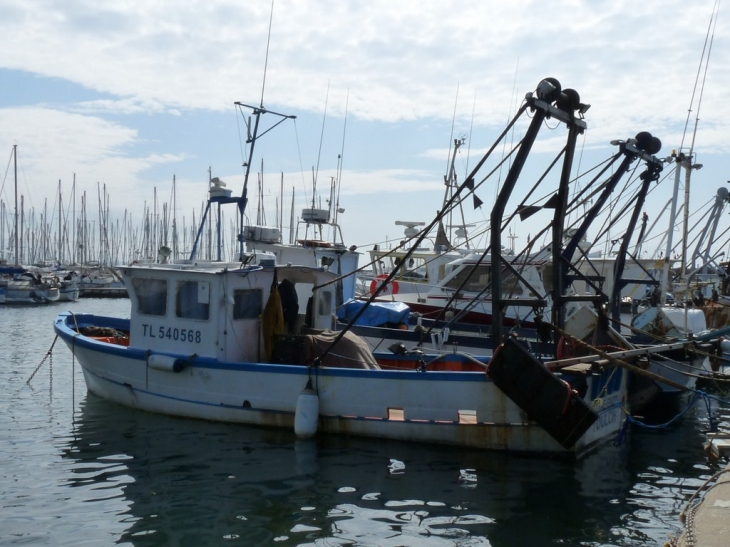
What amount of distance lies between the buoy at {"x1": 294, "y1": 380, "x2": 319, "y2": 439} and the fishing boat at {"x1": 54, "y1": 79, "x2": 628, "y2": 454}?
0.02 m

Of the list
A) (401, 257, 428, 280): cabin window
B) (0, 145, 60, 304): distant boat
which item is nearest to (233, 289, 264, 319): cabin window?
(401, 257, 428, 280): cabin window

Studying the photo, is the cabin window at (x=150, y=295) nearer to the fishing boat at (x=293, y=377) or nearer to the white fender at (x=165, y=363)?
the fishing boat at (x=293, y=377)

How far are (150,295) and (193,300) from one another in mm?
959

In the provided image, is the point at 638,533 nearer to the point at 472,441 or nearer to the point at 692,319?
the point at 472,441

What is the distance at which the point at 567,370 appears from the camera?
10.2 m

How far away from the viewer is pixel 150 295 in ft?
43.1

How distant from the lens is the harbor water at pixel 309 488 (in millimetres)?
8070

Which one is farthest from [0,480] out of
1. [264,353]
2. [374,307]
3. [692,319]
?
[692,319]

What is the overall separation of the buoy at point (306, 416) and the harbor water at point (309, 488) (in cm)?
21

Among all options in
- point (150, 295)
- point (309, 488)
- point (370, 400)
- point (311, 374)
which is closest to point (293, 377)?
point (311, 374)

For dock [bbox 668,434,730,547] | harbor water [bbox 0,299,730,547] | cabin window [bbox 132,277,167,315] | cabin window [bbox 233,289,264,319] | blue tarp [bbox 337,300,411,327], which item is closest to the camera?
dock [bbox 668,434,730,547]

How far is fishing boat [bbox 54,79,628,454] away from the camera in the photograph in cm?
1025

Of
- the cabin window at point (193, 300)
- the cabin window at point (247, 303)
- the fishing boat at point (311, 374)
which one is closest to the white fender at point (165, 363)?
the fishing boat at point (311, 374)

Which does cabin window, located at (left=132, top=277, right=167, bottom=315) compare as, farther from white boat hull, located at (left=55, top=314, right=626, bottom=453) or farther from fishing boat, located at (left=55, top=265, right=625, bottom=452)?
white boat hull, located at (left=55, top=314, right=626, bottom=453)
